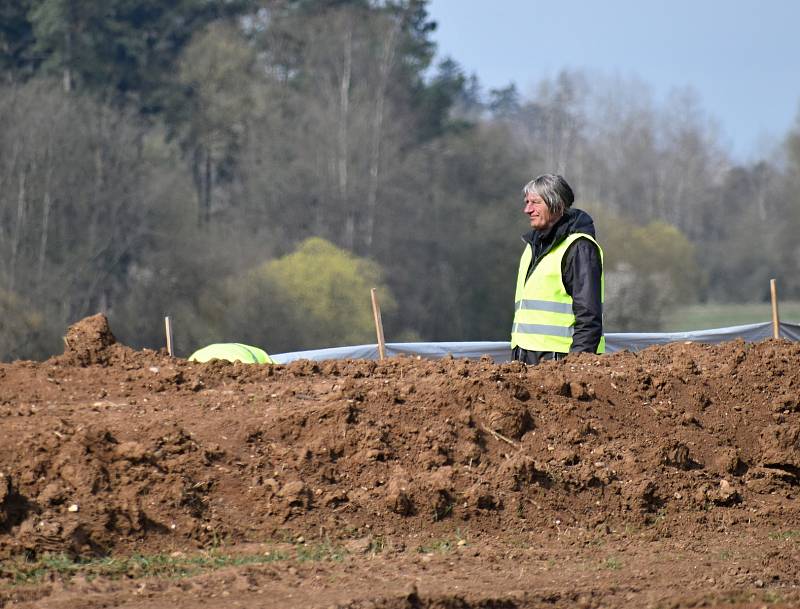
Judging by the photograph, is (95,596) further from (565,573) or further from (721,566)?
(721,566)

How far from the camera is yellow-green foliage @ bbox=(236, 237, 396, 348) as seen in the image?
4203 centimetres

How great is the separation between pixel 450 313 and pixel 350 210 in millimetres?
5905

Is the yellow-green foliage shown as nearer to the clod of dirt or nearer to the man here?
the clod of dirt

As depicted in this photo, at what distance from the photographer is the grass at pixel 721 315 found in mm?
58812

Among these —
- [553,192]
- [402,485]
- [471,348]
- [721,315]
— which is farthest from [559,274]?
[721,315]

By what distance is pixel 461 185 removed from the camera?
182 ft

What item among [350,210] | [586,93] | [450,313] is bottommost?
[450,313]

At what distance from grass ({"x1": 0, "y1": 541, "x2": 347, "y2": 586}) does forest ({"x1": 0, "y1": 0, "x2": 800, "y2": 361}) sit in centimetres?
2987

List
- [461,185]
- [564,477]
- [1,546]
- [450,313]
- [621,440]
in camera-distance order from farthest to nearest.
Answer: [461,185]
[450,313]
[621,440]
[564,477]
[1,546]

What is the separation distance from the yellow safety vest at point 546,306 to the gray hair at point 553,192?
0.19m

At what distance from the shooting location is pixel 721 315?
223 feet

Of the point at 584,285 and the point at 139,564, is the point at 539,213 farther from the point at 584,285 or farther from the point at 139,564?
the point at 139,564

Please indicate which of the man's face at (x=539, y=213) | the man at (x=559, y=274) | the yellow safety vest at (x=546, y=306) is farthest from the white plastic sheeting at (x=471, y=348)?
the man's face at (x=539, y=213)

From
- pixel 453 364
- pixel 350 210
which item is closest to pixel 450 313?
pixel 350 210
